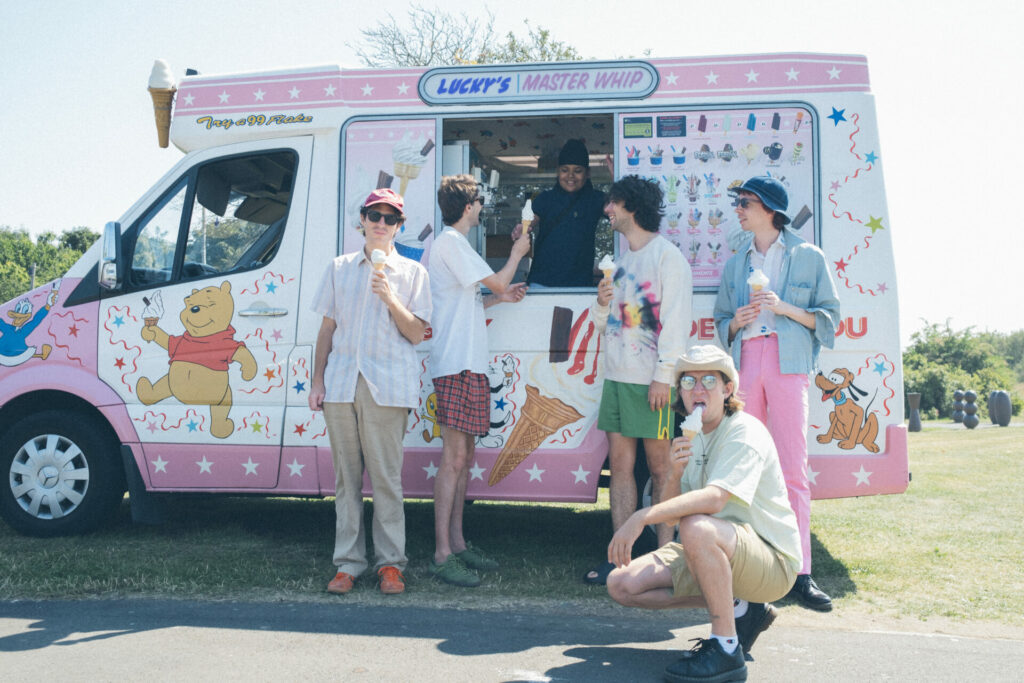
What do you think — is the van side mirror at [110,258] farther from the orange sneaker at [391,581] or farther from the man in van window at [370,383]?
the orange sneaker at [391,581]

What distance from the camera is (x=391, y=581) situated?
454 cm

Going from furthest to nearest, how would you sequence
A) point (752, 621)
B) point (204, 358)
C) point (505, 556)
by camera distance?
1. point (505, 556)
2. point (204, 358)
3. point (752, 621)

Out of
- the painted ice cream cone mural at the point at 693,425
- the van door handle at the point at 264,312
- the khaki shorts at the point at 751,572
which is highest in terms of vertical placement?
the van door handle at the point at 264,312

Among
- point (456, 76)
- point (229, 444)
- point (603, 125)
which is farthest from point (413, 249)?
point (603, 125)

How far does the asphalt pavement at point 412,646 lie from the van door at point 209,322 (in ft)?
3.69

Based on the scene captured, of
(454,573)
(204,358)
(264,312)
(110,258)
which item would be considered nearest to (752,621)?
(454,573)

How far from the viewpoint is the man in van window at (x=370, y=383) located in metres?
4.54

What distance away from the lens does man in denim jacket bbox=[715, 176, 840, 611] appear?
14.6 ft

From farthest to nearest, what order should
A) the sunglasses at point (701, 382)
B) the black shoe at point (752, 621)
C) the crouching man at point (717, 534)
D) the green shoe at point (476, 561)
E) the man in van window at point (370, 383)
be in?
1. the green shoe at point (476, 561)
2. the man in van window at point (370, 383)
3. the black shoe at point (752, 621)
4. the sunglasses at point (701, 382)
5. the crouching man at point (717, 534)

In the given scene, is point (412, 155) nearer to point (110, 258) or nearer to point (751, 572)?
point (110, 258)

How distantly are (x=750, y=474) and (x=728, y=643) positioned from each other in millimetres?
628

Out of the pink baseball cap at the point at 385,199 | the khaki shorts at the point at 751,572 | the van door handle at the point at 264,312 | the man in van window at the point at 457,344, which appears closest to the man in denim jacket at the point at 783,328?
the khaki shorts at the point at 751,572

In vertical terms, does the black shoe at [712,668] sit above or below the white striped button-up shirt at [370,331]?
below

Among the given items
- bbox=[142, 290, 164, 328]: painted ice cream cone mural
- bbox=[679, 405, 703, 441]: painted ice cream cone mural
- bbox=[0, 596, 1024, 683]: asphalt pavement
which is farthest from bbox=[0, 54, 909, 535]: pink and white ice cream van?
bbox=[679, 405, 703, 441]: painted ice cream cone mural
